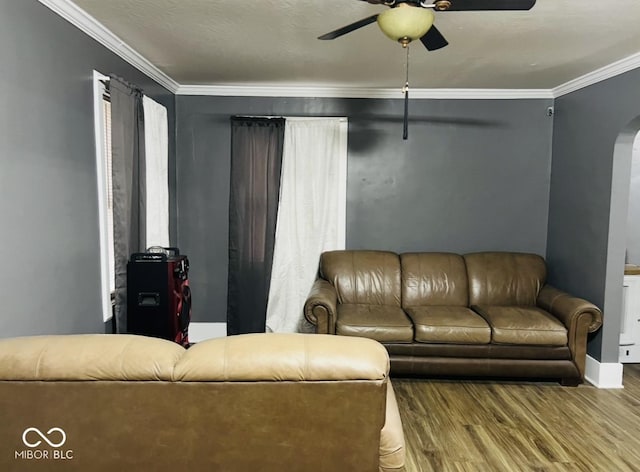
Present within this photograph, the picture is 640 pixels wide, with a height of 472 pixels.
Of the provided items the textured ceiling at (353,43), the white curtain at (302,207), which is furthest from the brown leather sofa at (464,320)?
the textured ceiling at (353,43)

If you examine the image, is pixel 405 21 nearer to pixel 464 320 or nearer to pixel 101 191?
pixel 101 191

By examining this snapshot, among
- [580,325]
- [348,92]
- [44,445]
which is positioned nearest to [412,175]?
[348,92]

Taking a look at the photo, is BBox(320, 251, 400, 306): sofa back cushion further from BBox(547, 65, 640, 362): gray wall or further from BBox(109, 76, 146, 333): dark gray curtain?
BBox(109, 76, 146, 333): dark gray curtain

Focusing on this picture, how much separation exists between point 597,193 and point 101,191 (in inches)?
148

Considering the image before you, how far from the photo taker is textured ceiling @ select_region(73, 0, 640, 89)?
2486mm

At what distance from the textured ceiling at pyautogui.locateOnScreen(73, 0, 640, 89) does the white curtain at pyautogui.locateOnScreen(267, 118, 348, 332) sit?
501mm

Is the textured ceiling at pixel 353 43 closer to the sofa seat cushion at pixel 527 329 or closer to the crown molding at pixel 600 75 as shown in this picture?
the crown molding at pixel 600 75

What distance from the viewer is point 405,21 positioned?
1908 millimetres

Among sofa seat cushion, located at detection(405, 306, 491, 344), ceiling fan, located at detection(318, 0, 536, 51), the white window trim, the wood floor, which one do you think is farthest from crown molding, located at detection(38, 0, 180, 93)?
the wood floor

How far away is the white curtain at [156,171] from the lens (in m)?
3.58

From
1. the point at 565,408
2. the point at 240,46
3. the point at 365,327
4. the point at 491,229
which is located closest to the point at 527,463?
the point at 565,408

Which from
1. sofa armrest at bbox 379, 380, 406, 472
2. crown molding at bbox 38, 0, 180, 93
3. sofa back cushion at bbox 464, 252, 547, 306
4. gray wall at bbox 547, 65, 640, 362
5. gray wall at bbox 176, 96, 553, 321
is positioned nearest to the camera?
sofa armrest at bbox 379, 380, 406, 472

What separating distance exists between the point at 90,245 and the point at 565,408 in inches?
134

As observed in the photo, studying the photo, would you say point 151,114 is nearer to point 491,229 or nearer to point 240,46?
point 240,46
